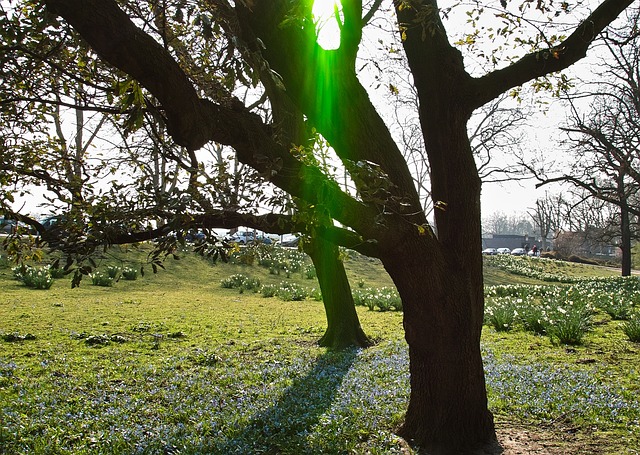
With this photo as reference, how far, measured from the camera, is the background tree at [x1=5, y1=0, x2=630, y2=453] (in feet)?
11.6

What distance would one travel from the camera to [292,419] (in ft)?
15.9

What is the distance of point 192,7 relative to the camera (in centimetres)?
331

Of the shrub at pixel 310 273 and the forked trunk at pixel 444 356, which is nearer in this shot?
the forked trunk at pixel 444 356

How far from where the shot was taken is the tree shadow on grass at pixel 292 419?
13.7 feet

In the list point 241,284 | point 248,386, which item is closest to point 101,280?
point 241,284

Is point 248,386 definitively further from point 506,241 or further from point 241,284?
point 506,241

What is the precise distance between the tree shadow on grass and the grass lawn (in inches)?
0.8

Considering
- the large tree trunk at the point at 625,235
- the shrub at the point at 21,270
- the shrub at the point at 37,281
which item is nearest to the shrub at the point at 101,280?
the shrub at the point at 37,281

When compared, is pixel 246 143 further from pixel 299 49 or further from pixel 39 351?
pixel 39 351

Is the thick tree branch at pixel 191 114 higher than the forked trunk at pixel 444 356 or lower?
higher

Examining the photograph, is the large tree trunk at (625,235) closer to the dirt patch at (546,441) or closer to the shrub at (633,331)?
the shrub at (633,331)

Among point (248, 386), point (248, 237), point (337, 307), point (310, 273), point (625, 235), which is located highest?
point (625, 235)

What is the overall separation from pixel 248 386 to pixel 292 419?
1511 millimetres

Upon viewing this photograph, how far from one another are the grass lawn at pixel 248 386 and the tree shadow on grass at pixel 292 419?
0.06ft
